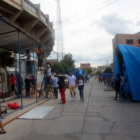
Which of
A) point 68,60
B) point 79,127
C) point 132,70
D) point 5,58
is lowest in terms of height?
point 79,127

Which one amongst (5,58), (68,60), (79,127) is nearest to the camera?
(79,127)

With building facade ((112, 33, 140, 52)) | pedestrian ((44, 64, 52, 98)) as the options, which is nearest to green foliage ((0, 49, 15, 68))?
pedestrian ((44, 64, 52, 98))

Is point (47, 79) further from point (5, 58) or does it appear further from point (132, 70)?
point (132, 70)

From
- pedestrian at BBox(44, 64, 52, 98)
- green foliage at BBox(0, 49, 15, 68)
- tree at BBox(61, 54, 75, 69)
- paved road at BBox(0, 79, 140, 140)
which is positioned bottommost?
paved road at BBox(0, 79, 140, 140)

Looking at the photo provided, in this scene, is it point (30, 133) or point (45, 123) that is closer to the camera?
point (30, 133)

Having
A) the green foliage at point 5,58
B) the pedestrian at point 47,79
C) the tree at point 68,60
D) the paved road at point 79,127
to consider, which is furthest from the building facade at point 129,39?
the paved road at point 79,127

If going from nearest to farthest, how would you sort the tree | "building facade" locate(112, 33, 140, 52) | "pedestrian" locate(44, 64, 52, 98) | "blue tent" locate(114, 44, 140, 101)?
"blue tent" locate(114, 44, 140, 101)
"pedestrian" locate(44, 64, 52, 98)
"building facade" locate(112, 33, 140, 52)
the tree

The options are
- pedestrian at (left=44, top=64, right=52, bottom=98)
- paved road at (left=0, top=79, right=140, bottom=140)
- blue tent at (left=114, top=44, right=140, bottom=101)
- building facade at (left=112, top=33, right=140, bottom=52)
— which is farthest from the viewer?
building facade at (left=112, top=33, right=140, bottom=52)

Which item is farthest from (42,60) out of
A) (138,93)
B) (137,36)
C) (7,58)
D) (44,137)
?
(137,36)

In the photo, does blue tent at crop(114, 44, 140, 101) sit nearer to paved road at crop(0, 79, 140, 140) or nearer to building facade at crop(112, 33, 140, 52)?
paved road at crop(0, 79, 140, 140)

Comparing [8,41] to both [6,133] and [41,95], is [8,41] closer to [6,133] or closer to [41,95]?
[41,95]

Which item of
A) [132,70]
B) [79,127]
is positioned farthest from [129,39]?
[79,127]

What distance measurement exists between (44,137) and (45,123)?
1.47m

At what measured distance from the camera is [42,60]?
13.6m
